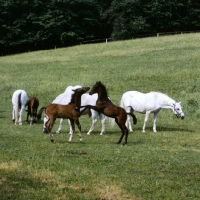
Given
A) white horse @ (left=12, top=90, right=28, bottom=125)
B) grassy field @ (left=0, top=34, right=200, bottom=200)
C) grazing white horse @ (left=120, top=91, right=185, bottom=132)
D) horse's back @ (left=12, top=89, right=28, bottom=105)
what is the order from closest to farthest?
grassy field @ (left=0, top=34, right=200, bottom=200) < grazing white horse @ (left=120, top=91, right=185, bottom=132) < white horse @ (left=12, top=90, right=28, bottom=125) < horse's back @ (left=12, top=89, right=28, bottom=105)

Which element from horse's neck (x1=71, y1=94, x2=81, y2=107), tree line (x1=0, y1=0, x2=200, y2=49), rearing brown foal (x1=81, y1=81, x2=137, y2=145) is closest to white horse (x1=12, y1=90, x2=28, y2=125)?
horse's neck (x1=71, y1=94, x2=81, y2=107)

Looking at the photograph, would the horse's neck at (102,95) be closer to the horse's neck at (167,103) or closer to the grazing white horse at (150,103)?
the grazing white horse at (150,103)

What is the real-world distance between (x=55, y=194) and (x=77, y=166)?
7.24 feet

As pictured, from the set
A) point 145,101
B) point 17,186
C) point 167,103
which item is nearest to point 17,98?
point 145,101

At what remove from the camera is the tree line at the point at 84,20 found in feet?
223

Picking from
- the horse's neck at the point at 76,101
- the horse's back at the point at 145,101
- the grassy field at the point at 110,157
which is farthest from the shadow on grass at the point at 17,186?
the horse's back at the point at 145,101

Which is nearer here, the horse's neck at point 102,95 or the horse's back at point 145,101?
the horse's neck at point 102,95

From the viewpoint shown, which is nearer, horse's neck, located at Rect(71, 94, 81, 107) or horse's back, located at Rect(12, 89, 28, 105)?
horse's neck, located at Rect(71, 94, 81, 107)

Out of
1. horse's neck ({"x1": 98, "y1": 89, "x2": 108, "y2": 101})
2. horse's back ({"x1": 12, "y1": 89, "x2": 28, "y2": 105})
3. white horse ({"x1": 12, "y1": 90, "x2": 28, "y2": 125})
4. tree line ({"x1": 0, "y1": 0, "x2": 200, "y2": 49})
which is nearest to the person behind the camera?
horse's neck ({"x1": 98, "y1": 89, "x2": 108, "y2": 101})

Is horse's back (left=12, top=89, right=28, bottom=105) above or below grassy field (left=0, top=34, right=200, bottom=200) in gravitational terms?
above

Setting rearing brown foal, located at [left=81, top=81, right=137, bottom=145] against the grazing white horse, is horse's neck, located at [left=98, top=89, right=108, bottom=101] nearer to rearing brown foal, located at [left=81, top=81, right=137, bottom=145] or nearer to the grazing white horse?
rearing brown foal, located at [left=81, top=81, right=137, bottom=145]

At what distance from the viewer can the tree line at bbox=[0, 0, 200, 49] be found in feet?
223

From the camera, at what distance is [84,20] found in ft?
232

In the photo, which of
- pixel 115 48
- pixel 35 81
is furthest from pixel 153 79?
pixel 115 48
